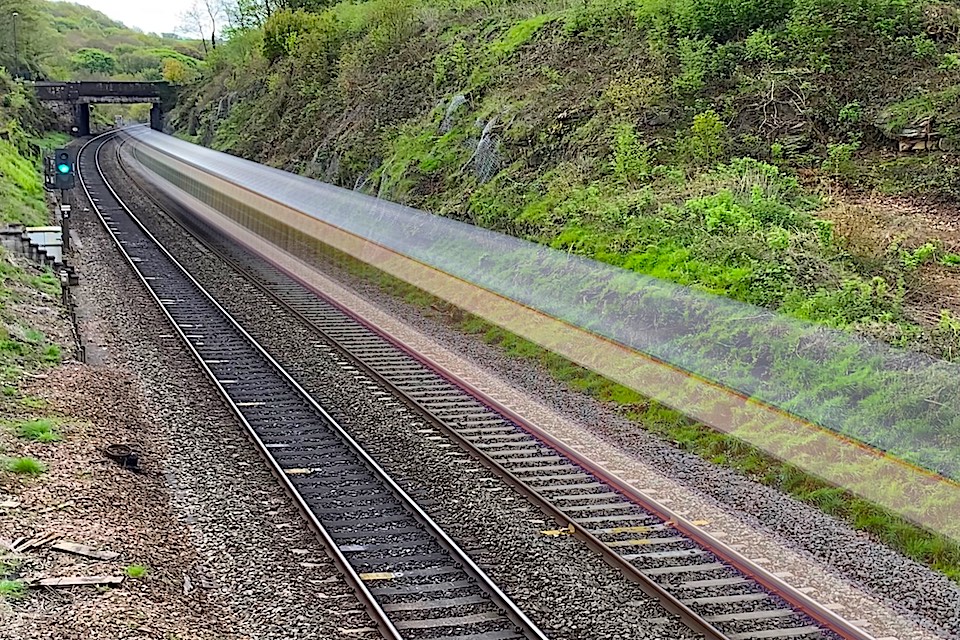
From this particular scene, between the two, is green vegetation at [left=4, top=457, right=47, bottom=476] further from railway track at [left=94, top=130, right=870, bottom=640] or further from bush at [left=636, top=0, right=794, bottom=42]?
bush at [left=636, top=0, right=794, bottom=42]

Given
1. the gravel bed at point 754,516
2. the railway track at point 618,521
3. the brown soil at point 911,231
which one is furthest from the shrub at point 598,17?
the railway track at point 618,521

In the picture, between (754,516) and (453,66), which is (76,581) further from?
(453,66)

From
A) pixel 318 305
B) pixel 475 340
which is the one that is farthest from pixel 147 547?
pixel 318 305

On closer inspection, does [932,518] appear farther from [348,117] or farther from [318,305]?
[348,117]

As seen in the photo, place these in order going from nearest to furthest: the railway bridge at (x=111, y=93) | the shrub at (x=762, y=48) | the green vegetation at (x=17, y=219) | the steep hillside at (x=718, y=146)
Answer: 1. the steep hillside at (x=718, y=146)
2. the green vegetation at (x=17, y=219)
3. the shrub at (x=762, y=48)
4. the railway bridge at (x=111, y=93)

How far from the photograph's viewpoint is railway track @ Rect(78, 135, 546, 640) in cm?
780

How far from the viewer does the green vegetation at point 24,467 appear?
1006 centimetres

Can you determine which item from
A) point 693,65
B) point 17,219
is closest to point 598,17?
point 693,65

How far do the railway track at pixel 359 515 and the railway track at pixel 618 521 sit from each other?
1.31 metres

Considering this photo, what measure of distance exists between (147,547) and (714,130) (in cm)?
1383

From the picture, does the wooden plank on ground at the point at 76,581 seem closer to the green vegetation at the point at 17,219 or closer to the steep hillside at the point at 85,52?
the green vegetation at the point at 17,219

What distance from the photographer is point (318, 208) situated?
91.7 ft

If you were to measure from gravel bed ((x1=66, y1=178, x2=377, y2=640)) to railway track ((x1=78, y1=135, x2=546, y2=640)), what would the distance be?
19cm

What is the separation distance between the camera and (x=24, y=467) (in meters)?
10.1
